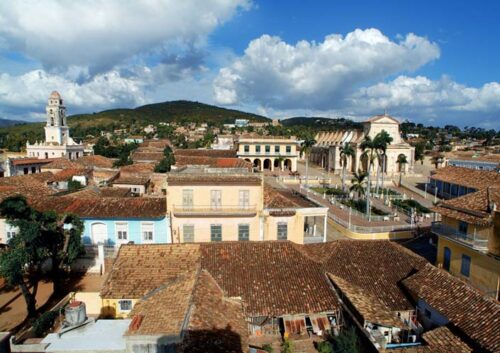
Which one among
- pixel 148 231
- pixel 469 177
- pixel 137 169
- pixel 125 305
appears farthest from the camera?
pixel 137 169

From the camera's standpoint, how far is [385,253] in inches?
762

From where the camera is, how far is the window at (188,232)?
22562mm

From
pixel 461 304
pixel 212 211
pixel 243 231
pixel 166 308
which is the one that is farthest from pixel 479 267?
pixel 166 308

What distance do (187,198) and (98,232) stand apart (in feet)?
21.8

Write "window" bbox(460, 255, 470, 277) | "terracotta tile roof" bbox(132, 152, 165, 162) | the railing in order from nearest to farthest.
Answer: "window" bbox(460, 255, 470, 277)
the railing
"terracotta tile roof" bbox(132, 152, 165, 162)

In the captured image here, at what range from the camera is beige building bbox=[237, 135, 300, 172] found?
67125 millimetres

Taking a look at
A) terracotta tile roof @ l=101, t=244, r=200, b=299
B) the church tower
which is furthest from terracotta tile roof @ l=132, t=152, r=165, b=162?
terracotta tile roof @ l=101, t=244, r=200, b=299

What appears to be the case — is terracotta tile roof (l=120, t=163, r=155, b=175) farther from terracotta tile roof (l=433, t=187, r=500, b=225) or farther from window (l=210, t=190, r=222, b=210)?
terracotta tile roof (l=433, t=187, r=500, b=225)

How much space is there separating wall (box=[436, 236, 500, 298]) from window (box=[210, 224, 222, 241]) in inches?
542

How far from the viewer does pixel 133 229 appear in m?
23.3

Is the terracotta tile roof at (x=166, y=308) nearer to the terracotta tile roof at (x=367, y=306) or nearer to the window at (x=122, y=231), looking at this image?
the terracotta tile roof at (x=367, y=306)

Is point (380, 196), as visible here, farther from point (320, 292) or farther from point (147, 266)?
point (147, 266)

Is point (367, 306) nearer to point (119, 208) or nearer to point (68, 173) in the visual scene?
point (119, 208)

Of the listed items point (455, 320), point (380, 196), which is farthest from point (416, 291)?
point (380, 196)
